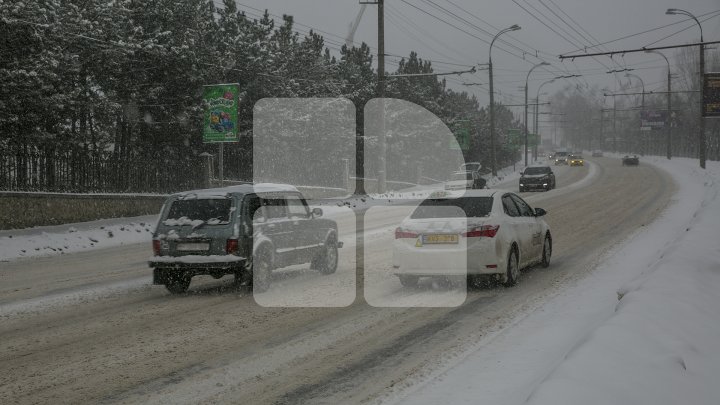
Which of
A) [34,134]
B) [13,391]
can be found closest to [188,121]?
[34,134]

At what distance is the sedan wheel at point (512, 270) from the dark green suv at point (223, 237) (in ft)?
11.8

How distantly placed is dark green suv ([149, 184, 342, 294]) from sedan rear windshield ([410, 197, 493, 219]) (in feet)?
7.63

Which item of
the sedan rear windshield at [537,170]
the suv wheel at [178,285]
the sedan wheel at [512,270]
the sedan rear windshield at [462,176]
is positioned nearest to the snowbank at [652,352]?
the sedan wheel at [512,270]

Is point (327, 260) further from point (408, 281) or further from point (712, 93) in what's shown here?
point (712, 93)

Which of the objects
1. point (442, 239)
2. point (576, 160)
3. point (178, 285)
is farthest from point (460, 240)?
point (576, 160)

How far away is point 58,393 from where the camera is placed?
21.0 ft

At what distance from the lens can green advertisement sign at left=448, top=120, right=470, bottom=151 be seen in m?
59.4

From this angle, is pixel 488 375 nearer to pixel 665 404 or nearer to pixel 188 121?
pixel 665 404

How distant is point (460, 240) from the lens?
38.1 ft

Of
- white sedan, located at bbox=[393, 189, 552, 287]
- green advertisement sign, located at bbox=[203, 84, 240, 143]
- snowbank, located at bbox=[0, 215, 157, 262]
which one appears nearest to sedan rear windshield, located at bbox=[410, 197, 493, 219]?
white sedan, located at bbox=[393, 189, 552, 287]

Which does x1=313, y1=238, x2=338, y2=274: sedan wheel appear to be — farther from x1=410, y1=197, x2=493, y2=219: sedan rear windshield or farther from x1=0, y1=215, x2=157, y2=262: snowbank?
x1=0, y1=215, x2=157, y2=262: snowbank

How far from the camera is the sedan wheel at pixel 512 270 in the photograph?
1201cm

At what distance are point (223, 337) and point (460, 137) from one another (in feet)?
173

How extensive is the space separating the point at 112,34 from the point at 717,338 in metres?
31.8
